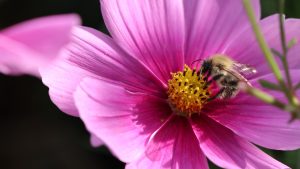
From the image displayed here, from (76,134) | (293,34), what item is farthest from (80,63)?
(76,134)

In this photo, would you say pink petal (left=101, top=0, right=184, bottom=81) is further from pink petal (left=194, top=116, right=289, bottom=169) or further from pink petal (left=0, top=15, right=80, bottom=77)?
pink petal (left=0, top=15, right=80, bottom=77)

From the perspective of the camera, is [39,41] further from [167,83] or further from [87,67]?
[167,83]

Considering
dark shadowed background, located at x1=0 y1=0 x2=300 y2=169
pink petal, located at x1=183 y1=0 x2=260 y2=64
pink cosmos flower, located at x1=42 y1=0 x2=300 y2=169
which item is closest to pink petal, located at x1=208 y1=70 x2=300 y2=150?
pink cosmos flower, located at x1=42 y1=0 x2=300 y2=169

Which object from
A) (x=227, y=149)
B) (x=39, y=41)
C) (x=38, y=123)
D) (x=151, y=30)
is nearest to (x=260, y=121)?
(x=227, y=149)

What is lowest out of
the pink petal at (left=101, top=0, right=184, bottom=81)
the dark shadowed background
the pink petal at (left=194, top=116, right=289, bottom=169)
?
the dark shadowed background

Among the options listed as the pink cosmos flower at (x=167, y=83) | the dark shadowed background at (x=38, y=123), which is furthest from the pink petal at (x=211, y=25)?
the dark shadowed background at (x=38, y=123)

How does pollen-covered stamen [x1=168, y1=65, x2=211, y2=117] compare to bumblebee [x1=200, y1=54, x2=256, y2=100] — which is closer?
bumblebee [x1=200, y1=54, x2=256, y2=100]
